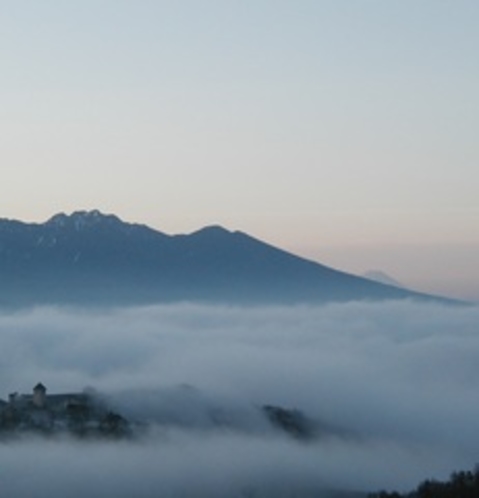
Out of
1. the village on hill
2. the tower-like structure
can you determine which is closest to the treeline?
the village on hill

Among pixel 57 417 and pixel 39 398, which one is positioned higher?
pixel 39 398

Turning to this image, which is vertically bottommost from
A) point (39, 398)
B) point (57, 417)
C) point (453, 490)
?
point (453, 490)

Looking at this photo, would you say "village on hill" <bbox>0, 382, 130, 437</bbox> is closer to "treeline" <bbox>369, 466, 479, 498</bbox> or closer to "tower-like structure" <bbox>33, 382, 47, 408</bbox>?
"tower-like structure" <bbox>33, 382, 47, 408</bbox>

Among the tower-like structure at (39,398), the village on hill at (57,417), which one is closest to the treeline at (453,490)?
the village on hill at (57,417)

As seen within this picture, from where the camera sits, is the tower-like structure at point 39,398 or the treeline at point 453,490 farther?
the tower-like structure at point 39,398

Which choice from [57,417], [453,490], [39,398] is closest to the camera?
[453,490]

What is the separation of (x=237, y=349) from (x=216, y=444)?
96.3 meters

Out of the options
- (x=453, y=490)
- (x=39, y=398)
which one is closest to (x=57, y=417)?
(x=39, y=398)

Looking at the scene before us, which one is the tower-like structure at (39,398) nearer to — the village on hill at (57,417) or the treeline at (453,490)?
the village on hill at (57,417)

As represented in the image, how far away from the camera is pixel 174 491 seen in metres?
59.3

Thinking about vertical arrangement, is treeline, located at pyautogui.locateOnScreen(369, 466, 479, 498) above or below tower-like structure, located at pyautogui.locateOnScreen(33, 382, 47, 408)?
below

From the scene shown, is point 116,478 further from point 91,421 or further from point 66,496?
point 91,421

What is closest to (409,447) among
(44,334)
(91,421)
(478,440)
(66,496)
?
(478,440)

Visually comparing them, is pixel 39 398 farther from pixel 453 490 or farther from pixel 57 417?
pixel 453 490
